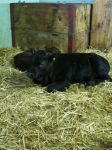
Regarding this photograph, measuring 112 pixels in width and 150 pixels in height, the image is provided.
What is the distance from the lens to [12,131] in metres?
3.72

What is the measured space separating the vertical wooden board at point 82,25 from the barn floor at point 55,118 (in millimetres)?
1812

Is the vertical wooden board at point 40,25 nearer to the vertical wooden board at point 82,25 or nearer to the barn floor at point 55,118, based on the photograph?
the vertical wooden board at point 82,25

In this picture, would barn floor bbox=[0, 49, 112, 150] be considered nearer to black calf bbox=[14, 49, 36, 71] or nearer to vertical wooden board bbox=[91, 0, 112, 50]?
black calf bbox=[14, 49, 36, 71]

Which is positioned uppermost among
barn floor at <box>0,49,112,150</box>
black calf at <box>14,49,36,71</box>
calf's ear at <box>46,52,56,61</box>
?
calf's ear at <box>46,52,56,61</box>

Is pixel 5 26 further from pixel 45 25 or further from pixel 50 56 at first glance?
pixel 50 56

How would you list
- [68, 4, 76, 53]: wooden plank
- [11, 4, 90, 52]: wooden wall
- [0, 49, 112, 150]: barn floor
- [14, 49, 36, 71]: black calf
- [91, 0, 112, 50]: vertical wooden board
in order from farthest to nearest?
[91, 0, 112, 50]: vertical wooden board → [11, 4, 90, 52]: wooden wall → [68, 4, 76, 53]: wooden plank → [14, 49, 36, 71]: black calf → [0, 49, 112, 150]: barn floor

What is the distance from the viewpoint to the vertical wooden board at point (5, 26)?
7.12 metres

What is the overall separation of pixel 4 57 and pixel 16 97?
2.28 meters

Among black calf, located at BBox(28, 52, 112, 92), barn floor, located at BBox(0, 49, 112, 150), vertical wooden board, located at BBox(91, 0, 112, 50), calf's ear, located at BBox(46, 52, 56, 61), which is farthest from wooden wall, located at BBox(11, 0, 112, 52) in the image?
Result: barn floor, located at BBox(0, 49, 112, 150)

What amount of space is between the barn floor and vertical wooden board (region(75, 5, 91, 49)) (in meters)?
1.81

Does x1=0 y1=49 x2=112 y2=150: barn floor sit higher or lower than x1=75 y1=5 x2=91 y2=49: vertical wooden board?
lower

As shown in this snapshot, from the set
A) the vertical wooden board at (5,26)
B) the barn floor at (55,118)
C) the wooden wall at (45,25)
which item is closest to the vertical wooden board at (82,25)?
the wooden wall at (45,25)

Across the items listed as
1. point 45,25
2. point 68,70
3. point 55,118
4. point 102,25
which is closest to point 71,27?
point 45,25

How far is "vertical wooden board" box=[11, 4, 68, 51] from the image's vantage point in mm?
6555
